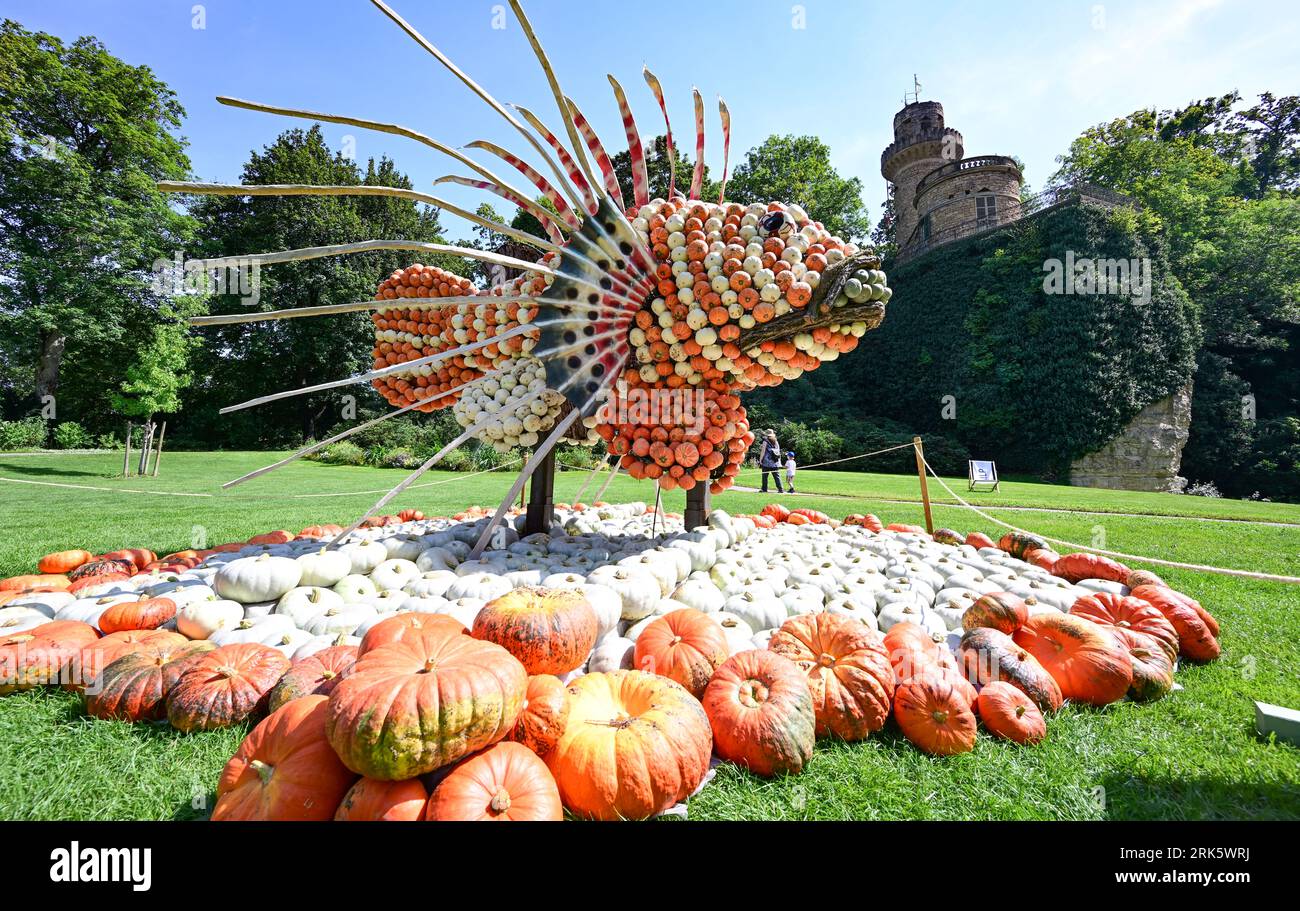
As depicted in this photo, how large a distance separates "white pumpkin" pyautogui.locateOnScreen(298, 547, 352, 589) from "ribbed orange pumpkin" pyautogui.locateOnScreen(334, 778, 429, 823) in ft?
6.64

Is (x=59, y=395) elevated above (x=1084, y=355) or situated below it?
below

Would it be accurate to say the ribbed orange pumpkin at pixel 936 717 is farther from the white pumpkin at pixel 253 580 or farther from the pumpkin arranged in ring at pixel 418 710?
the white pumpkin at pixel 253 580

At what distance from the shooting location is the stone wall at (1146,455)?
20562 mm

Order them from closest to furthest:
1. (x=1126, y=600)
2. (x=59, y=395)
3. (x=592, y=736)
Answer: (x=592, y=736) < (x=1126, y=600) < (x=59, y=395)

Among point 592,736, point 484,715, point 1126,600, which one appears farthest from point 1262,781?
point 484,715

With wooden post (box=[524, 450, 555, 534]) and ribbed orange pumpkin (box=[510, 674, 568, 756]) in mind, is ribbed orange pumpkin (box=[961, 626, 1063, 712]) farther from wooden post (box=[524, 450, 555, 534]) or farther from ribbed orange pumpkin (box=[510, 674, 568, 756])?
wooden post (box=[524, 450, 555, 534])

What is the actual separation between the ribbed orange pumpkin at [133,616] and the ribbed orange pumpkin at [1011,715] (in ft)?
13.7

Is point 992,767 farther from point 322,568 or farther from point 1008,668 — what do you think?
point 322,568

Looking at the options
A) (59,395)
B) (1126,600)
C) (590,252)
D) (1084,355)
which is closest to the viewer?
(1126,600)

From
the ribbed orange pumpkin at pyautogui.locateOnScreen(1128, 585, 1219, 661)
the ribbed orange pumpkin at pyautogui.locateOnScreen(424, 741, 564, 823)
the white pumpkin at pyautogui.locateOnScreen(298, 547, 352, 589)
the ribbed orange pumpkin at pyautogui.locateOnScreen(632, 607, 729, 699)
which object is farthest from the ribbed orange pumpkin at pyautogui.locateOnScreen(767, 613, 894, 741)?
the white pumpkin at pyautogui.locateOnScreen(298, 547, 352, 589)

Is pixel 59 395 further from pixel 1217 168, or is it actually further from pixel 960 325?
pixel 1217 168

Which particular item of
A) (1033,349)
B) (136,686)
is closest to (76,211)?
(136,686)
